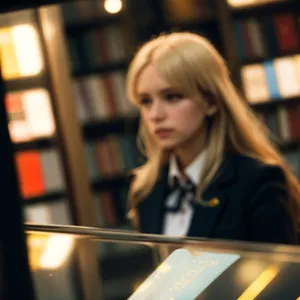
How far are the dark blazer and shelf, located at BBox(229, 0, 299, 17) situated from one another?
294 cm

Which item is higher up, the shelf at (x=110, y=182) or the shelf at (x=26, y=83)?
the shelf at (x=26, y=83)

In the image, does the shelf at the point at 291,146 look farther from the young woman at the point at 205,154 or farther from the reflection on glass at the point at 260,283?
the reflection on glass at the point at 260,283

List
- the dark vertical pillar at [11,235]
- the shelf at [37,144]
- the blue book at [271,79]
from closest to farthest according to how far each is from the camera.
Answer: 1. the dark vertical pillar at [11,235]
2. the shelf at [37,144]
3. the blue book at [271,79]

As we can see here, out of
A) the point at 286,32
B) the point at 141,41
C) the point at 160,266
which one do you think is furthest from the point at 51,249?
the point at 286,32

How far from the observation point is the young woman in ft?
5.19

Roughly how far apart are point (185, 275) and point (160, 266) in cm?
4

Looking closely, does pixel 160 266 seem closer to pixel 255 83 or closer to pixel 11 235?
pixel 11 235

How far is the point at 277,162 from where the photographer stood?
1724mm

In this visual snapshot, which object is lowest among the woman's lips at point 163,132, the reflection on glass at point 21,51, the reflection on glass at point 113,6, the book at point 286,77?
the woman's lips at point 163,132

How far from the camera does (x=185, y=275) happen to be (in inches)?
38.2

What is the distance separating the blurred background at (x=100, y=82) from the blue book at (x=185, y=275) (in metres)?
2.91

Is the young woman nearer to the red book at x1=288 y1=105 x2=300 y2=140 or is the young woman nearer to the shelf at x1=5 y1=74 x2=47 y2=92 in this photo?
the shelf at x1=5 y1=74 x2=47 y2=92

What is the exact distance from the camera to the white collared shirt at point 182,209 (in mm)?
1677

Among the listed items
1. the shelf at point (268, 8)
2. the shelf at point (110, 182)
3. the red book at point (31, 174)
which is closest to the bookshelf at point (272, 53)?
the shelf at point (268, 8)
